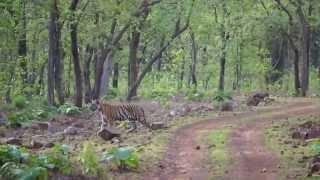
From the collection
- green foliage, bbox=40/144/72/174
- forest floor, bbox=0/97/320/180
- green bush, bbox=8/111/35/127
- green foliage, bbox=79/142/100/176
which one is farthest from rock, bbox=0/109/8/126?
green foliage, bbox=40/144/72/174

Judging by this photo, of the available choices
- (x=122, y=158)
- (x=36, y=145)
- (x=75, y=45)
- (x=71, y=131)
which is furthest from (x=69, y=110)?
(x=122, y=158)

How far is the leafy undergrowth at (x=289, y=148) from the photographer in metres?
12.2

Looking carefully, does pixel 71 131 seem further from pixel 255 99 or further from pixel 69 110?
pixel 255 99

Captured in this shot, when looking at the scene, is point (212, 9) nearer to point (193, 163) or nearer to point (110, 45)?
point (110, 45)

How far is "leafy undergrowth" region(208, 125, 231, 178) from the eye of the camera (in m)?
12.6

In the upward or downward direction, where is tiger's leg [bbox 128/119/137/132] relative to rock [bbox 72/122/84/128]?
upward

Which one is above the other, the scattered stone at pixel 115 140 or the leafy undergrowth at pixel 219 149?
the scattered stone at pixel 115 140

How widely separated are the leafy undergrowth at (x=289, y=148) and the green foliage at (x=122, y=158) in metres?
3.02

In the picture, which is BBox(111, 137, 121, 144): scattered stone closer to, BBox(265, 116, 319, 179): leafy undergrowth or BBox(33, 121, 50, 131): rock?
BBox(265, 116, 319, 179): leafy undergrowth

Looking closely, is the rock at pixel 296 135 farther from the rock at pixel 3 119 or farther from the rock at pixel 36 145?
the rock at pixel 3 119

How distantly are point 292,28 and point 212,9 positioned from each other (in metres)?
6.41

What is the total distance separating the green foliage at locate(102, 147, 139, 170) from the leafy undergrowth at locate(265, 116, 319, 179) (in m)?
3.02

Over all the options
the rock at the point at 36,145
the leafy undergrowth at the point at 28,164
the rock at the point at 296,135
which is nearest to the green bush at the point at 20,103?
the rock at the point at 36,145

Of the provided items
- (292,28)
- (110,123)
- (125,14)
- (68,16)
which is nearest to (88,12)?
(125,14)
